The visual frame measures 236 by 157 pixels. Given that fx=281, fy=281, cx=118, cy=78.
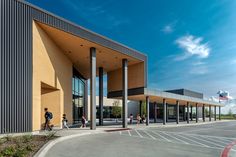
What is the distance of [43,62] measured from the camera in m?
20.8

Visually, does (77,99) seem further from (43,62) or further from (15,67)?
(15,67)

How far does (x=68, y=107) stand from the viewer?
96.9ft

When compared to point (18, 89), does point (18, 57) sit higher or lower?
higher

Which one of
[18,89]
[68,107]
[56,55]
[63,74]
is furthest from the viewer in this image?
[68,107]

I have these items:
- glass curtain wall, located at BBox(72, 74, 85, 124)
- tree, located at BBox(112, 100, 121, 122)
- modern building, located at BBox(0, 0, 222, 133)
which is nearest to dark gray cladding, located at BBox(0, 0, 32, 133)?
modern building, located at BBox(0, 0, 222, 133)

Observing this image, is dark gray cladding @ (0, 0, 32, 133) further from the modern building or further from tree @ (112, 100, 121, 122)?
tree @ (112, 100, 121, 122)

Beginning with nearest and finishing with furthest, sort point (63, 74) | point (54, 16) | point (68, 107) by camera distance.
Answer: point (54, 16) < point (63, 74) < point (68, 107)

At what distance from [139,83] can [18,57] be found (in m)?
19.0

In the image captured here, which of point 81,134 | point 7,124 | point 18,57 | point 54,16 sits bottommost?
point 81,134

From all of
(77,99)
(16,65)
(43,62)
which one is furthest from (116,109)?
(16,65)

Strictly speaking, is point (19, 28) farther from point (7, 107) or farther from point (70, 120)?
point (70, 120)

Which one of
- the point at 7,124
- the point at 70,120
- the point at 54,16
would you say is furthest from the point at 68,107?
the point at 7,124

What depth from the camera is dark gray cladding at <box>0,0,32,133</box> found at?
1609 centimetres

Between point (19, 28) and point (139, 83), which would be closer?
point (19, 28)
